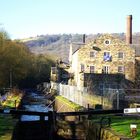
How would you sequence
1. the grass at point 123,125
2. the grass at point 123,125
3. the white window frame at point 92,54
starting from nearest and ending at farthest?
the grass at point 123,125 → the grass at point 123,125 → the white window frame at point 92,54

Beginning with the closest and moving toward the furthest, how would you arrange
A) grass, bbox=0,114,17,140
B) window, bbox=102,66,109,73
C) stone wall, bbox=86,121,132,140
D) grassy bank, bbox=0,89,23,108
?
grass, bbox=0,114,17,140, stone wall, bbox=86,121,132,140, grassy bank, bbox=0,89,23,108, window, bbox=102,66,109,73

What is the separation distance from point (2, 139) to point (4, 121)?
656 cm

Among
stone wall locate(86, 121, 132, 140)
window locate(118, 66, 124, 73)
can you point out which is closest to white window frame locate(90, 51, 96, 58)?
window locate(118, 66, 124, 73)

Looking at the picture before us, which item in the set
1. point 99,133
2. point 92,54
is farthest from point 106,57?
point 99,133

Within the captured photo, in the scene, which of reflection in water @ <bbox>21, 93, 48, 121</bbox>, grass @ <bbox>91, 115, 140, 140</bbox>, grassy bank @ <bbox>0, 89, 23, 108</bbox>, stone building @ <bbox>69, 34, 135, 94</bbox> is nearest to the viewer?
grass @ <bbox>91, 115, 140, 140</bbox>

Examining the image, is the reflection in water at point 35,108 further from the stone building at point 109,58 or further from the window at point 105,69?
the window at point 105,69

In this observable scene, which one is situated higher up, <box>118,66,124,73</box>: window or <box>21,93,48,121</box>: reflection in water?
<box>118,66,124,73</box>: window

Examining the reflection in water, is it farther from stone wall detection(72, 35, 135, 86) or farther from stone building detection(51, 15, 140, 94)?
stone wall detection(72, 35, 135, 86)

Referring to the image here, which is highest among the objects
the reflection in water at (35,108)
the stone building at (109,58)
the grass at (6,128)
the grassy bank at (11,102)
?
the stone building at (109,58)

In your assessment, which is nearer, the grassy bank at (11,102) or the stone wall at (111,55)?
the grassy bank at (11,102)

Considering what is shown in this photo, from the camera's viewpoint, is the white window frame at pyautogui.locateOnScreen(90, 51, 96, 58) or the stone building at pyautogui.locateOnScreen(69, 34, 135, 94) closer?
the stone building at pyautogui.locateOnScreen(69, 34, 135, 94)

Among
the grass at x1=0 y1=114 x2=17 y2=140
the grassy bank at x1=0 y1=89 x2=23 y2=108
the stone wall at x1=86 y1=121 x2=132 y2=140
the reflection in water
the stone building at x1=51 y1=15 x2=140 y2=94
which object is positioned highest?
the stone building at x1=51 y1=15 x2=140 y2=94

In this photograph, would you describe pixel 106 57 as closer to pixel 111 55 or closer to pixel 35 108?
pixel 111 55

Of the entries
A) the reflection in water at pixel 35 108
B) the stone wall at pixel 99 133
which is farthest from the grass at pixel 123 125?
the reflection in water at pixel 35 108
